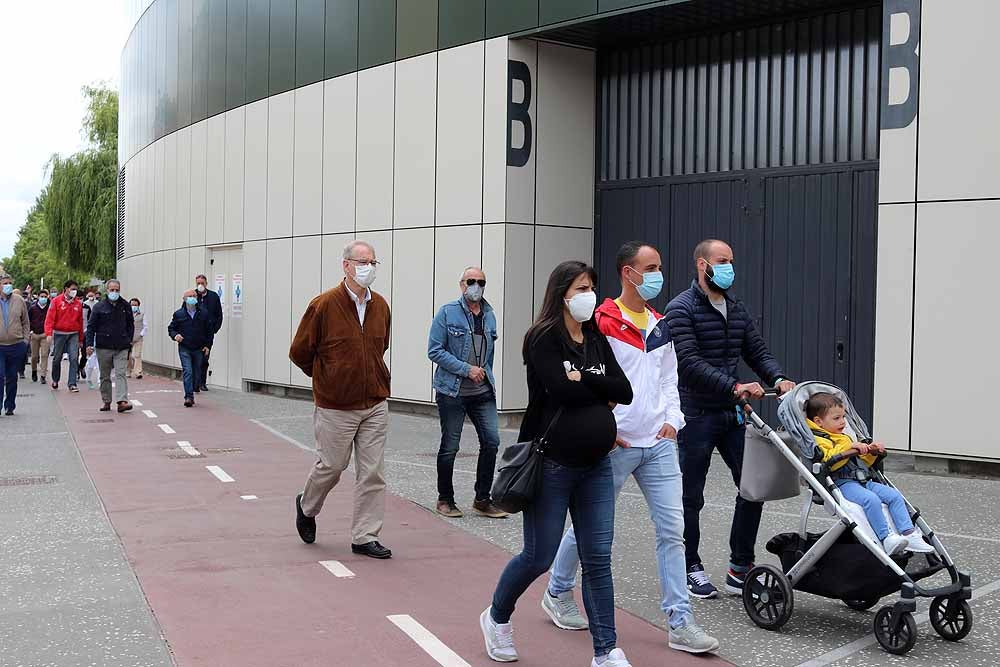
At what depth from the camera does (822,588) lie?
18.4 ft

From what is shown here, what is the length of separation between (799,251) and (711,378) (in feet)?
24.0

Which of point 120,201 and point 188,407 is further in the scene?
point 120,201

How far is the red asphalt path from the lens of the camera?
5.34 metres

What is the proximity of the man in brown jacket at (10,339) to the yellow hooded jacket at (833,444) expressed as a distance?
1339cm

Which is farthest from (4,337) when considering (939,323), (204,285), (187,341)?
(939,323)

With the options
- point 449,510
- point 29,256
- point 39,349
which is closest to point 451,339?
point 449,510

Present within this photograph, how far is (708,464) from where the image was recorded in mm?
6344

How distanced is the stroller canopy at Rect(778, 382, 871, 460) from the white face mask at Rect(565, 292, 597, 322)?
4.60ft

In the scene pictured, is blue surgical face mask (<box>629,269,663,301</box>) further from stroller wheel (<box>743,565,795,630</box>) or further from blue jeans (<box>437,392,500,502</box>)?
blue jeans (<box>437,392,500,502</box>)

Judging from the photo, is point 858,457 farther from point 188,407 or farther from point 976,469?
point 188,407

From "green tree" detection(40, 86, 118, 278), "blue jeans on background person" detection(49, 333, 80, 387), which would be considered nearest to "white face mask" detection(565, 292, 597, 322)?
"blue jeans on background person" detection(49, 333, 80, 387)

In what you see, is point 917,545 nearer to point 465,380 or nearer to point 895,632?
point 895,632

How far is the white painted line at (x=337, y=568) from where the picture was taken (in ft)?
22.4

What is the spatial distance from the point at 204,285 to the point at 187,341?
244 cm
